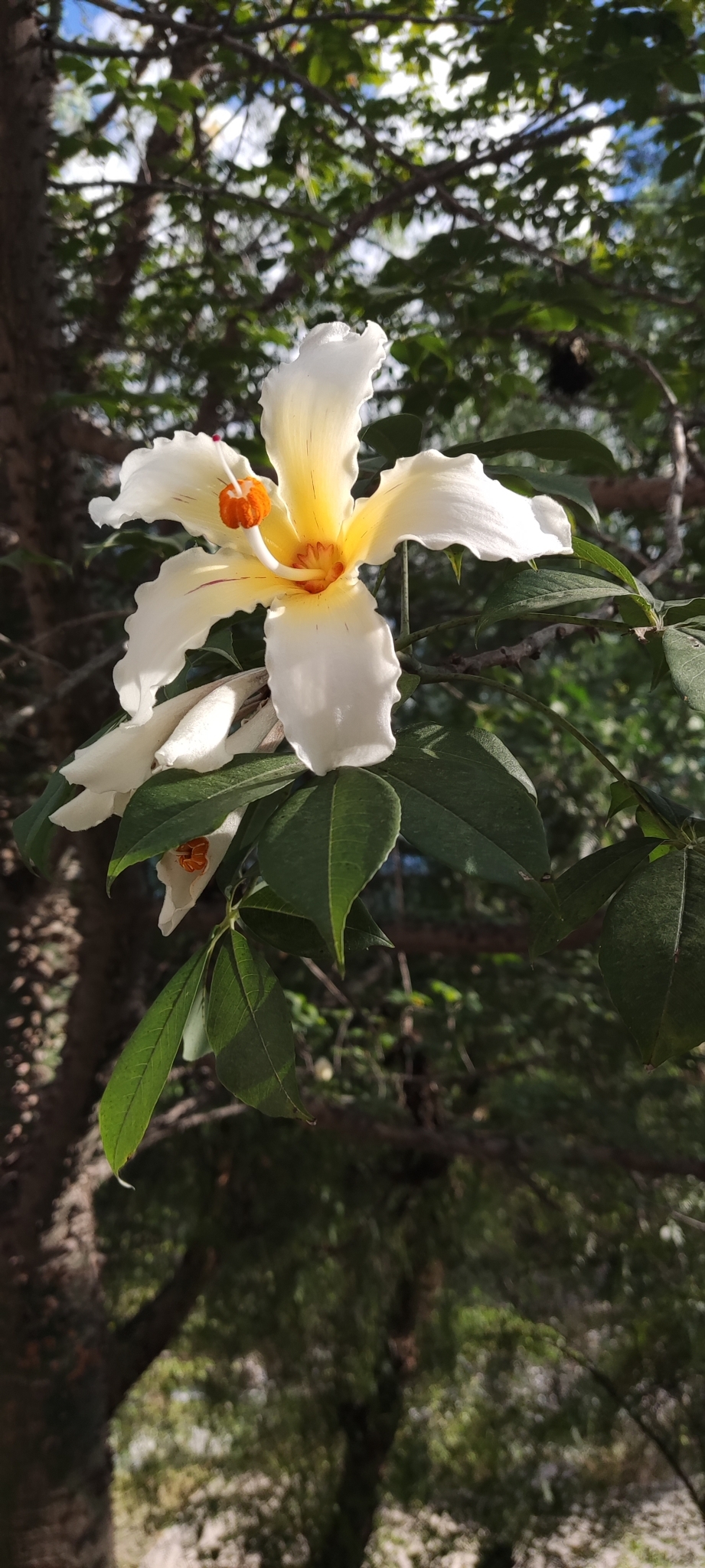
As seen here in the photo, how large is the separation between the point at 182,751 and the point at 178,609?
0.24 ft

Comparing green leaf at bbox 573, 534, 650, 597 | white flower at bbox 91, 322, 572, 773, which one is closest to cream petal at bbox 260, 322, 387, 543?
white flower at bbox 91, 322, 572, 773

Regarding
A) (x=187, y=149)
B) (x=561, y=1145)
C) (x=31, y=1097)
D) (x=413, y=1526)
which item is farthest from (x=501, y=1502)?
(x=187, y=149)

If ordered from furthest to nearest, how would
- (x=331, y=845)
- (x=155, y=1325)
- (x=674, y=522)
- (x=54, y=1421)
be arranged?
(x=155, y=1325) < (x=54, y=1421) < (x=674, y=522) < (x=331, y=845)

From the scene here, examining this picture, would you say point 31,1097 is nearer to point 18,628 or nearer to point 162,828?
point 18,628

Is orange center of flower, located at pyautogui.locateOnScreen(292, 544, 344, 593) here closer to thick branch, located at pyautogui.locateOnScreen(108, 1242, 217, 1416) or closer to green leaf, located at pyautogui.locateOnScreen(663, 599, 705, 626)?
green leaf, located at pyautogui.locateOnScreen(663, 599, 705, 626)

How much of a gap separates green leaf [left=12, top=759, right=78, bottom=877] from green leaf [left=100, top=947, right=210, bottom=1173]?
0.38 feet

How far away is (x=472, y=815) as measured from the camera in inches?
13.5

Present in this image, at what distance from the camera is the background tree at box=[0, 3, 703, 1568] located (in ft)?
4.14

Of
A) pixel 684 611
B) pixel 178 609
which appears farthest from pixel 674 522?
pixel 178 609

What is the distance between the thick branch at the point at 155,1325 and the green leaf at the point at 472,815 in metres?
2.30

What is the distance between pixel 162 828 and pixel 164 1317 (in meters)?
2.74

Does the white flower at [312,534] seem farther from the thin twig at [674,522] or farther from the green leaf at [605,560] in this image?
the thin twig at [674,522]

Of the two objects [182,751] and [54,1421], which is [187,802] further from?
[54,1421]

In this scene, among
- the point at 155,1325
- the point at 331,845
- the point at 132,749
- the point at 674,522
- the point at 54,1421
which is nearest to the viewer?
the point at 331,845
